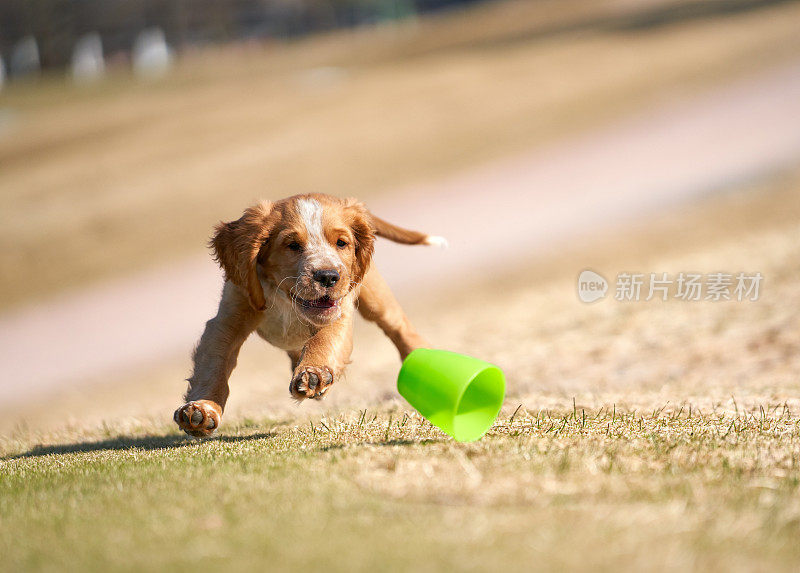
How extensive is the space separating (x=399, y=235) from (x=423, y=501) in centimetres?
282

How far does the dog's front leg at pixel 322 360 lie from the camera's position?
15.6 ft

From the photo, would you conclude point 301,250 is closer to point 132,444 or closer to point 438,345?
point 132,444

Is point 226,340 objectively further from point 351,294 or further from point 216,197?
point 216,197

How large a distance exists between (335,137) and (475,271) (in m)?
9.93

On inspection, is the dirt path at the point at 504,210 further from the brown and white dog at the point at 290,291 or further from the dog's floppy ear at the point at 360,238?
the dog's floppy ear at the point at 360,238

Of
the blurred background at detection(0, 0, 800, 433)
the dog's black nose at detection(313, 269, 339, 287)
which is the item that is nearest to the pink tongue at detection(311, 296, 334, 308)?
the dog's black nose at detection(313, 269, 339, 287)

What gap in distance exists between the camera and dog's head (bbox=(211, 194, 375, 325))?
501 cm

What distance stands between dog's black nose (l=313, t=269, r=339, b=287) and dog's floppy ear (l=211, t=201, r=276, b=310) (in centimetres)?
48

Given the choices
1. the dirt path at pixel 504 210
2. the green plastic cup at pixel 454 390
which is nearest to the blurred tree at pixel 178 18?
the dirt path at pixel 504 210

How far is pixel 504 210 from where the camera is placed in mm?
20266

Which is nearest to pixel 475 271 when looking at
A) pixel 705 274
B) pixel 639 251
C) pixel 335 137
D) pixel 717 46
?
pixel 639 251

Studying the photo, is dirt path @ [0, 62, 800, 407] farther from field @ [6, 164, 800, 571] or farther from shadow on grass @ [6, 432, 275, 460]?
field @ [6, 164, 800, 571]

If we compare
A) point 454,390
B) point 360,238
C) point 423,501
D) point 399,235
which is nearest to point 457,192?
point 399,235

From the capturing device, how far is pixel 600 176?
21.9 metres
